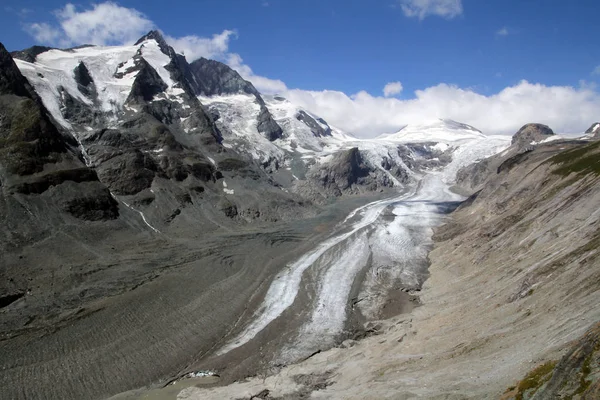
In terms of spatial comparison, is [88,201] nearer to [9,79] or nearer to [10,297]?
[10,297]

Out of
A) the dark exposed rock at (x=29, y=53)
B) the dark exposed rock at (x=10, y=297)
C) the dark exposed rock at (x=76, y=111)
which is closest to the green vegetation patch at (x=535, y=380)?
the dark exposed rock at (x=10, y=297)

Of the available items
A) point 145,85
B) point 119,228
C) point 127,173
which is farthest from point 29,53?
point 119,228

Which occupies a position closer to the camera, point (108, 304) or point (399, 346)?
point (399, 346)

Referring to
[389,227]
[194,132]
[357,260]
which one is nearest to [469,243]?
[357,260]

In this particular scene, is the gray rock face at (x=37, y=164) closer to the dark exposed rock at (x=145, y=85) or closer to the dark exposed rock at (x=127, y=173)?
the dark exposed rock at (x=127, y=173)

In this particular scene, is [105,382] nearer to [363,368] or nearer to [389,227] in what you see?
[363,368]
